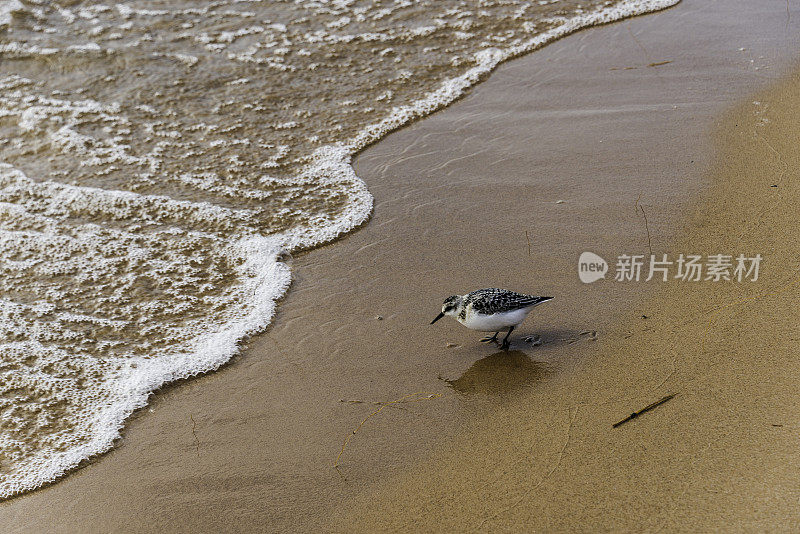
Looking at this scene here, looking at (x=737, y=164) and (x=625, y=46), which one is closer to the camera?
(x=737, y=164)

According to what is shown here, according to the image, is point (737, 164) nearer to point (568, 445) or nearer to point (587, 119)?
point (587, 119)

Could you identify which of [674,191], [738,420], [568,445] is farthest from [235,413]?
[674,191]

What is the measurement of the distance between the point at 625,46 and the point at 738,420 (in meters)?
5.22

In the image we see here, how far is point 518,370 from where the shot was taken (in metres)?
4.15

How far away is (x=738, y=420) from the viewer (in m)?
3.46

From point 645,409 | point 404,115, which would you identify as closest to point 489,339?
point 645,409

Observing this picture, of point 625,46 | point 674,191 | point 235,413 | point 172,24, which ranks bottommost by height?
point 235,413

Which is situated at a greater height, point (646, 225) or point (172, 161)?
point (172, 161)

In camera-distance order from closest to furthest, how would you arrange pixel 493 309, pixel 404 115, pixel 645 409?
pixel 645 409 < pixel 493 309 < pixel 404 115

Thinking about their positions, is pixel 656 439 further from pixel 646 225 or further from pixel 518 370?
pixel 646 225

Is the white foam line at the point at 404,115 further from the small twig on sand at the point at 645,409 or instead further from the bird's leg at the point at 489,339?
the small twig on sand at the point at 645,409

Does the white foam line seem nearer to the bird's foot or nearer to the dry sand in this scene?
the bird's foot

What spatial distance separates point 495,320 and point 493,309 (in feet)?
0.23

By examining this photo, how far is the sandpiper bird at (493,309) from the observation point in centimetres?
410
